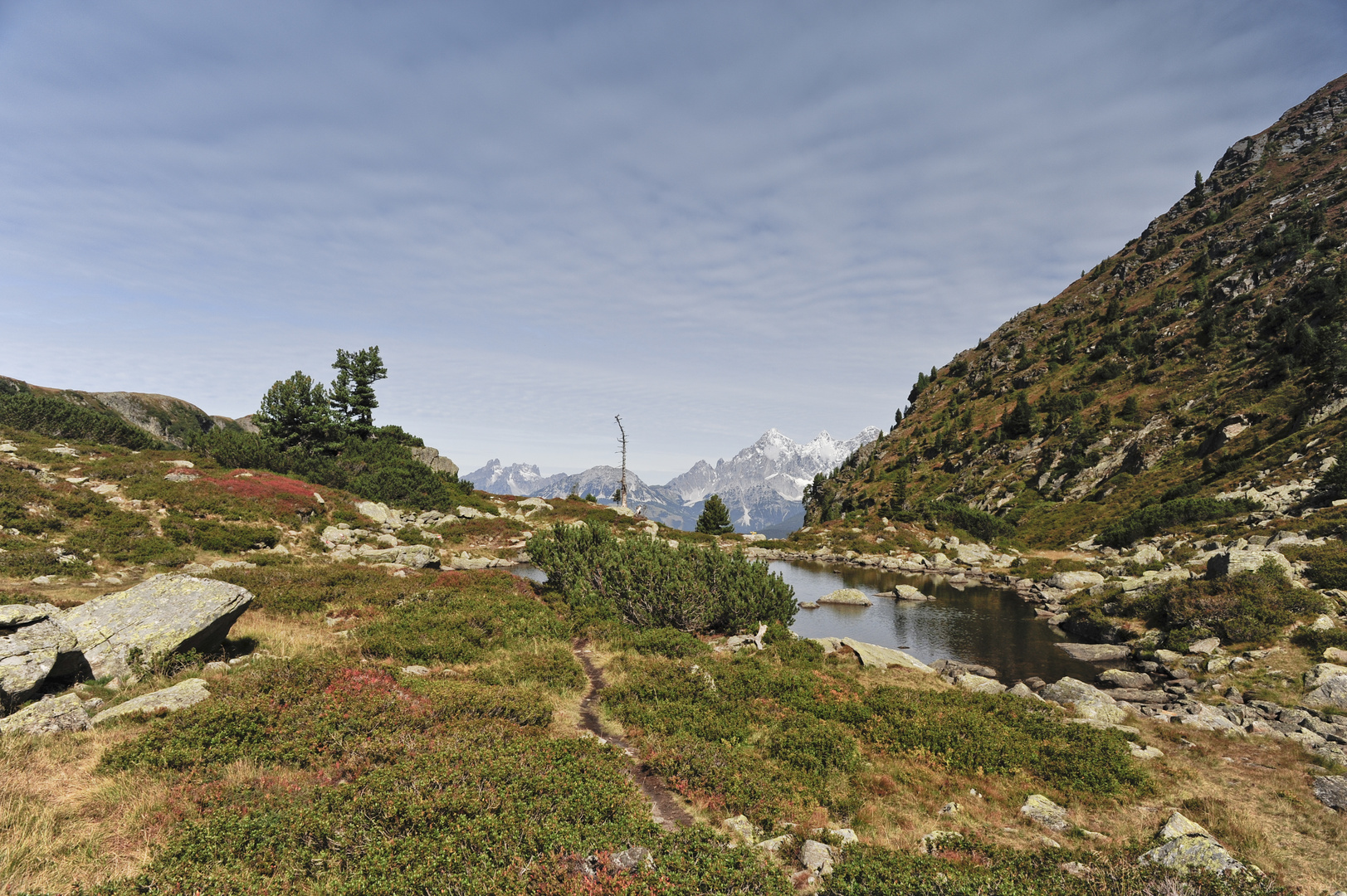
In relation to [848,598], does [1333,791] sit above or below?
above

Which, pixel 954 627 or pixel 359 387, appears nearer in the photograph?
pixel 954 627

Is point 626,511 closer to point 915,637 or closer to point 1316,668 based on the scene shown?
point 915,637

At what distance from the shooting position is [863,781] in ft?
42.3

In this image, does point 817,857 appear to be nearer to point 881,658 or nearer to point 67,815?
point 67,815

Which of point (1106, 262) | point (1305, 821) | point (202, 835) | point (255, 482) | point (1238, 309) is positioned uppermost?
point (1106, 262)

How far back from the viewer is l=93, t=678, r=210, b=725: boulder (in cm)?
1070

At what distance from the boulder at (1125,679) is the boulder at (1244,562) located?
380 inches

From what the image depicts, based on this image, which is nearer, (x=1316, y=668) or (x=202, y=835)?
(x=202, y=835)

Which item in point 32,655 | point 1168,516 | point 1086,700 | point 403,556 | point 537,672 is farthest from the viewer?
point 1168,516

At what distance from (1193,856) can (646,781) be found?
34.7 ft

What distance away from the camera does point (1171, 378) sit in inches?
3391

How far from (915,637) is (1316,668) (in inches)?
751

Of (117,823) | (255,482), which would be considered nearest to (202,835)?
(117,823)

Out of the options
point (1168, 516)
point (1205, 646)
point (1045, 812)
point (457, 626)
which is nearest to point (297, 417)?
point (457, 626)
